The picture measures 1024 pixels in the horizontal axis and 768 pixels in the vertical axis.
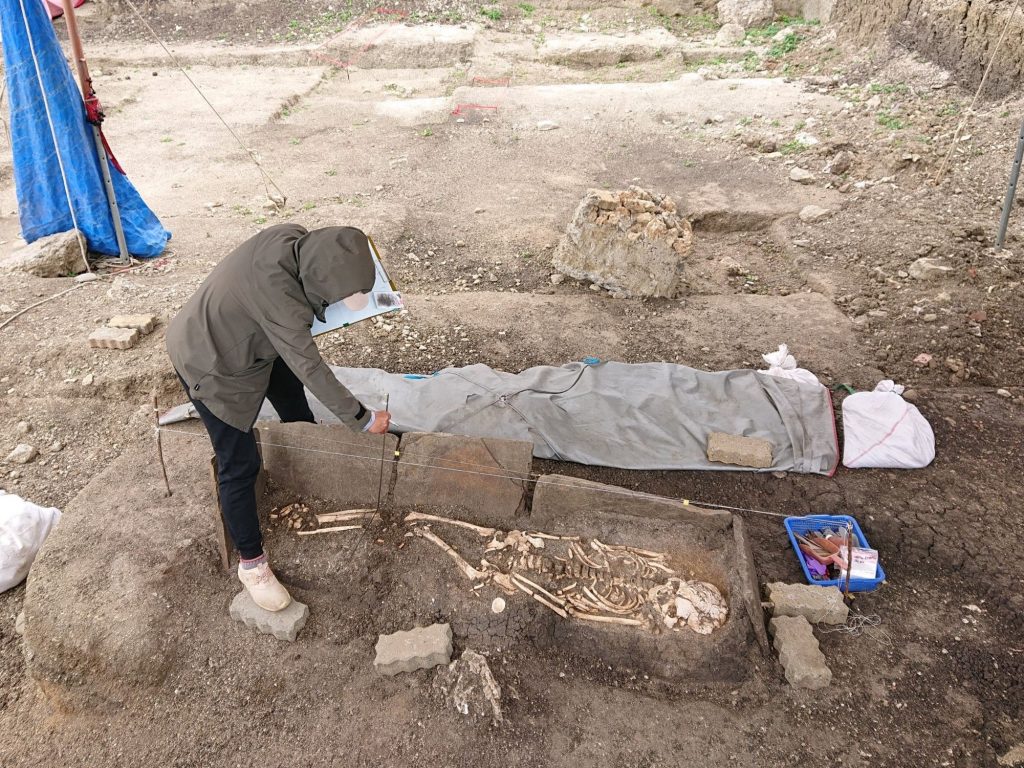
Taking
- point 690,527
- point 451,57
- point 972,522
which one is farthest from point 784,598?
point 451,57

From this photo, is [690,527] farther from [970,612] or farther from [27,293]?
[27,293]

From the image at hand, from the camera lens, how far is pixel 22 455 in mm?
4367

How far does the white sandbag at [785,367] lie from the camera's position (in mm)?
4865

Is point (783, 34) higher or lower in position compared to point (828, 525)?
higher

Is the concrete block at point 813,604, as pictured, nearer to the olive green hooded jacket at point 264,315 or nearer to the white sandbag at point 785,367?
the white sandbag at point 785,367

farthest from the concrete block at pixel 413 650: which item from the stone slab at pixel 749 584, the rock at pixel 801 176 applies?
the rock at pixel 801 176

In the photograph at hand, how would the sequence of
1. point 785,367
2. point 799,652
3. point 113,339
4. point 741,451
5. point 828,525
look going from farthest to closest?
point 113,339 < point 785,367 < point 741,451 < point 828,525 < point 799,652

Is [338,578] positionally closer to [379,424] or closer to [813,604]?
[379,424]

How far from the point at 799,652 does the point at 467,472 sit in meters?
1.86

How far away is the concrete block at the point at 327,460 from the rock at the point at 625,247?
344 cm

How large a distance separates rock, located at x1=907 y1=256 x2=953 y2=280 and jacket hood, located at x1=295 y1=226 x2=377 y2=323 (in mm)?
5785

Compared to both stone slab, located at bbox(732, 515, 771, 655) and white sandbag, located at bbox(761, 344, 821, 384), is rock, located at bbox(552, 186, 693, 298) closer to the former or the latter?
white sandbag, located at bbox(761, 344, 821, 384)

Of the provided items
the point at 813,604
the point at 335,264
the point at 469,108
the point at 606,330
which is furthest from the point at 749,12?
the point at 335,264

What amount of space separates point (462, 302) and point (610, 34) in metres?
12.4
